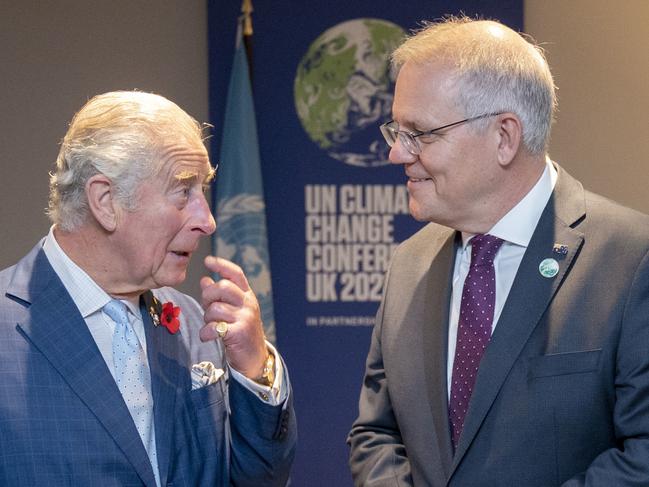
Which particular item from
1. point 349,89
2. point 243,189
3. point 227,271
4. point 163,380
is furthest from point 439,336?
point 349,89

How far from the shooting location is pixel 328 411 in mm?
4555

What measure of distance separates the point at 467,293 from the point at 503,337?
0.53 ft

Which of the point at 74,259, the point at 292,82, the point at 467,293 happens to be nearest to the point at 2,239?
the point at 292,82

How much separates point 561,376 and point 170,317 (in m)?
0.84

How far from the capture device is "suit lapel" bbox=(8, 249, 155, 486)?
186cm

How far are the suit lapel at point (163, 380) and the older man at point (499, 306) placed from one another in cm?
51

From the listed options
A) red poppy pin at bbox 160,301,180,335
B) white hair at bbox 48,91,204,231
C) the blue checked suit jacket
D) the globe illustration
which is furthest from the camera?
the globe illustration

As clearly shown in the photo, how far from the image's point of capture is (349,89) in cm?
453

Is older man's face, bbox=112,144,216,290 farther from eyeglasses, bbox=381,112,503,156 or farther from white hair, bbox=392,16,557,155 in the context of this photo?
white hair, bbox=392,16,557,155

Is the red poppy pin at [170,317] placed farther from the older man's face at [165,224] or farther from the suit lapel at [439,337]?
the suit lapel at [439,337]

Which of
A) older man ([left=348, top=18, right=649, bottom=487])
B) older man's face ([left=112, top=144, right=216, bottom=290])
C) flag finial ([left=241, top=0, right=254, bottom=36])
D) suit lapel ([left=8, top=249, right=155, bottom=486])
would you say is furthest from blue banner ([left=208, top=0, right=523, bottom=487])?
suit lapel ([left=8, top=249, right=155, bottom=486])

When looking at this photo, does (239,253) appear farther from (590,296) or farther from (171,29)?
(590,296)

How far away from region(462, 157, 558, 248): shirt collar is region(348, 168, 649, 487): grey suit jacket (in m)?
0.04

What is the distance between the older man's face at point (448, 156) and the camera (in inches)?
84.4
